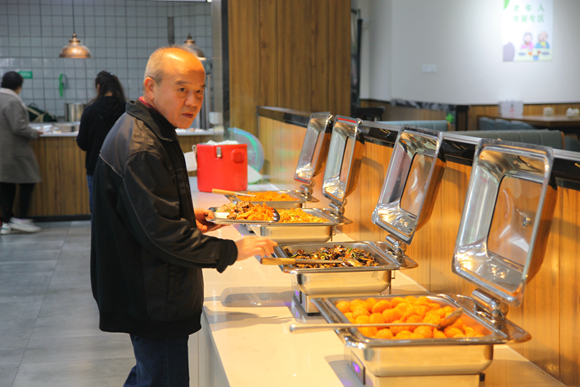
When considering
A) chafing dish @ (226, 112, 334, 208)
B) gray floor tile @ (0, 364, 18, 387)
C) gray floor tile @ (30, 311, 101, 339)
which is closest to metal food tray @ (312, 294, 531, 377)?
chafing dish @ (226, 112, 334, 208)

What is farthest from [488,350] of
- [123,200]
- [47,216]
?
[47,216]

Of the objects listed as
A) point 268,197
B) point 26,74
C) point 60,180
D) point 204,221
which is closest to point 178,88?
point 204,221

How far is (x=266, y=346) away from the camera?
1.25m

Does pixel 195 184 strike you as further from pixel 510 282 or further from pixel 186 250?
pixel 510 282

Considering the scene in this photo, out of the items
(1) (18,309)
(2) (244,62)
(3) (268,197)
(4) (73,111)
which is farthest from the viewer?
(4) (73,111)

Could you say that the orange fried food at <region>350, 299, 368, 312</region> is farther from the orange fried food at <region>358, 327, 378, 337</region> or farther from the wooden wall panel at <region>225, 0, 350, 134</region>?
the wooden wall panel at <region>225, 0, 350, 134</region>

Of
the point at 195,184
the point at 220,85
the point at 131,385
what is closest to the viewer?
the point at 131,385

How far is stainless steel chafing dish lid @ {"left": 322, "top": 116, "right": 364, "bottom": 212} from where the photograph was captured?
6.15ft

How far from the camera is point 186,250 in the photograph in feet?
3.98

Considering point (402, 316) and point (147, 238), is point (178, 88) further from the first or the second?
point (402, 316)

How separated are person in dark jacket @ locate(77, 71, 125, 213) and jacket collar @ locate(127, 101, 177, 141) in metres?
2.98

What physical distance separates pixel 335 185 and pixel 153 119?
34.7 inches

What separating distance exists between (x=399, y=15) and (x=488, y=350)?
8.04 m

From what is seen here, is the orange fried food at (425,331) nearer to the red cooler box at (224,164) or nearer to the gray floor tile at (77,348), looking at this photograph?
the red cooler box at (224,164)
